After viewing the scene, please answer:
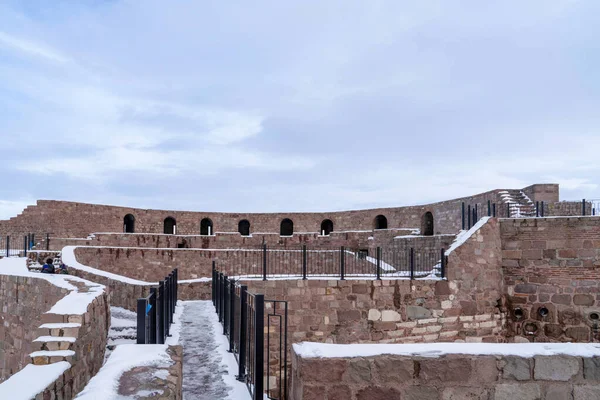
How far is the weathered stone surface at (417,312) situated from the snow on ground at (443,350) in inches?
323

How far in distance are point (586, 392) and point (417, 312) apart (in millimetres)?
8464

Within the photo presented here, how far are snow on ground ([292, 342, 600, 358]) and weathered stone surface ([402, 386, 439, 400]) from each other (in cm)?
25

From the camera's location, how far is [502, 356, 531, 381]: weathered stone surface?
3580 mm

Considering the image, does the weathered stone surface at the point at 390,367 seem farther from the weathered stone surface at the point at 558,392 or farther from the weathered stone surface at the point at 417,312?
the weathered stone surface at the point at 417,312

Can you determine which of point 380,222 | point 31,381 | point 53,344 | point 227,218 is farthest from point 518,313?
point 227,218

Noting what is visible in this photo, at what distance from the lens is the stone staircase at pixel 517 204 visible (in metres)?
17.4

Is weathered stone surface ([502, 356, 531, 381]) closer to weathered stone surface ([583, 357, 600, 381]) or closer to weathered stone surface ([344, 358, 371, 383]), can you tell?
weathered stone surface ([583, 357, 600, 381])

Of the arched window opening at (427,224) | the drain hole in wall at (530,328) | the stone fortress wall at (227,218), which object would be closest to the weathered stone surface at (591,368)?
the drain hole in wall at (530,328)

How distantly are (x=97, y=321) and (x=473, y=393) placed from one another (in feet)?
23.0

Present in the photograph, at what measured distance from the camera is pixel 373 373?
3562mm

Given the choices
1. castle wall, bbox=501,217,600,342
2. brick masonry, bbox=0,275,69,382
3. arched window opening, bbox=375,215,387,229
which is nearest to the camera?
brick masonry, bbox=0,275,69,382

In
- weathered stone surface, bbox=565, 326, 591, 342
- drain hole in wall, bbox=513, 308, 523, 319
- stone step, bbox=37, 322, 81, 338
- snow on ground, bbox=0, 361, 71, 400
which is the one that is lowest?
weathered stone surface, bbox=565, 326, 591, 342

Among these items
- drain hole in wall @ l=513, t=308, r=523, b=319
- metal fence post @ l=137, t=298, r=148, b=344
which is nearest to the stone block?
drain hole in wall @ l=513, t=308, r=523, b=319

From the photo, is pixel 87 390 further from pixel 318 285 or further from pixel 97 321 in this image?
pixel 318 285
